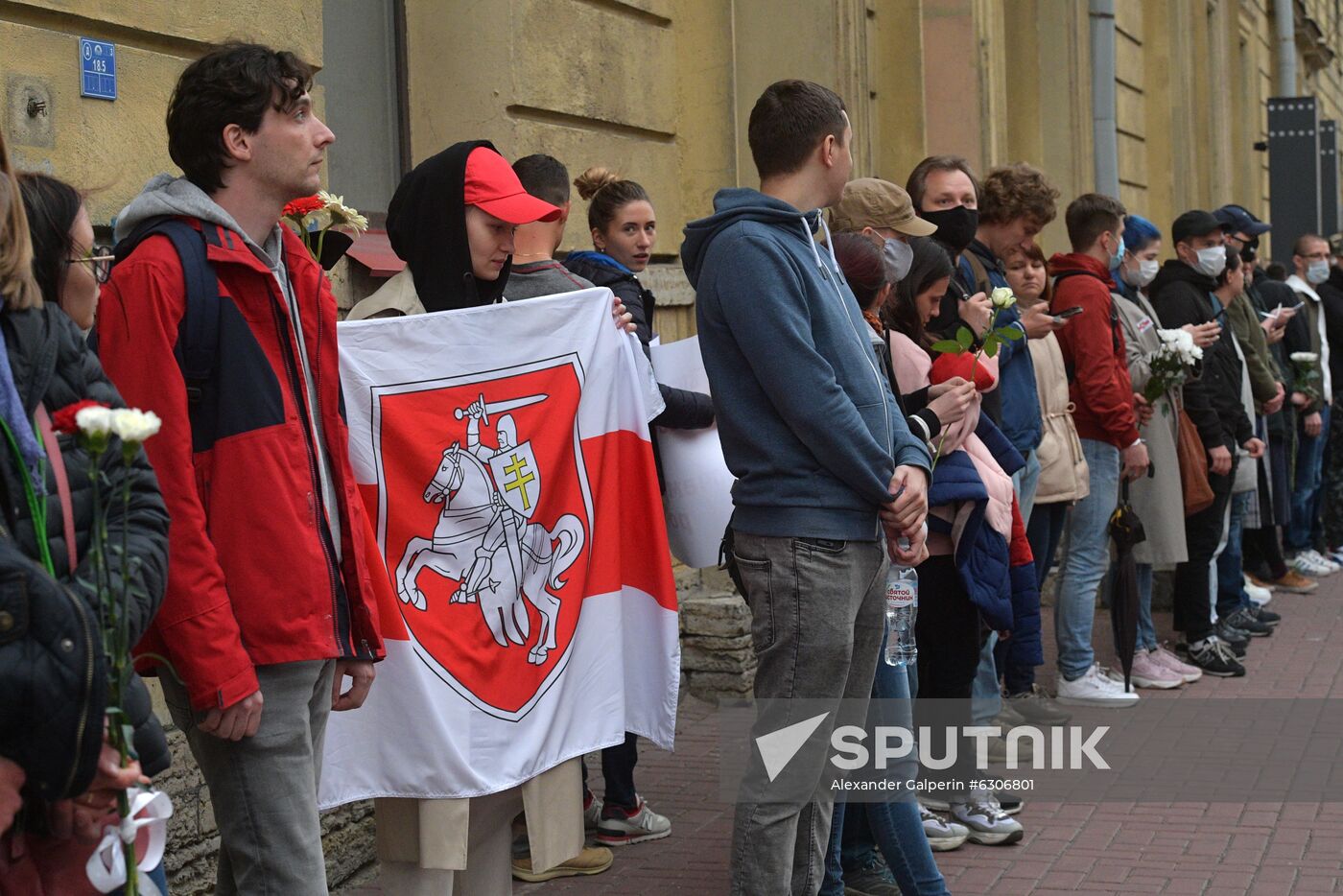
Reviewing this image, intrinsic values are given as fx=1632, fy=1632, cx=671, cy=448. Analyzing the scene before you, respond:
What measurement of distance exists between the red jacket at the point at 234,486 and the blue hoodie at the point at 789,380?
3.58ft

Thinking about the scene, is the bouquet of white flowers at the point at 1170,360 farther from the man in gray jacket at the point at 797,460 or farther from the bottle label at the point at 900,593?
the man in gray jacket at the point at 797,460

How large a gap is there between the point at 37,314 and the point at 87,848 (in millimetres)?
789

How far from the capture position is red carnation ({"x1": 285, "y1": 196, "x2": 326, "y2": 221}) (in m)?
4.07

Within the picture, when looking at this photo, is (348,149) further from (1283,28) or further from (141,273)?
(1283,28)

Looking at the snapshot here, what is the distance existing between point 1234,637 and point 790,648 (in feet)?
18.8

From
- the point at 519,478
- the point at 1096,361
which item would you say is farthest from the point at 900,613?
the point at 1096,361

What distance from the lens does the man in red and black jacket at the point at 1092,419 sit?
726cm

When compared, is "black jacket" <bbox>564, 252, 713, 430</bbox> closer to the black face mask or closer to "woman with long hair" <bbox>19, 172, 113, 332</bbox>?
the black face mask

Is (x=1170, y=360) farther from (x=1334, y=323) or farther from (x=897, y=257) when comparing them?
(x=1334, y=323)

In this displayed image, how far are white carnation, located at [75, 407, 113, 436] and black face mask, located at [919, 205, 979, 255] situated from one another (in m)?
4.01

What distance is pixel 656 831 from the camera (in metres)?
5.52

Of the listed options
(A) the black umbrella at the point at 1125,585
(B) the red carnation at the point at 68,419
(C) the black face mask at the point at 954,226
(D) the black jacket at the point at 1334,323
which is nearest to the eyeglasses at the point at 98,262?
(B) the red carnation at the point at 68,419

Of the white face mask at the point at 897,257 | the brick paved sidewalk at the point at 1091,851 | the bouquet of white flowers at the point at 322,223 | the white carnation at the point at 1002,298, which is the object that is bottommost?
the brick paved sidewalk at the point at 1091,851

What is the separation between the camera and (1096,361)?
7254 millimetres
